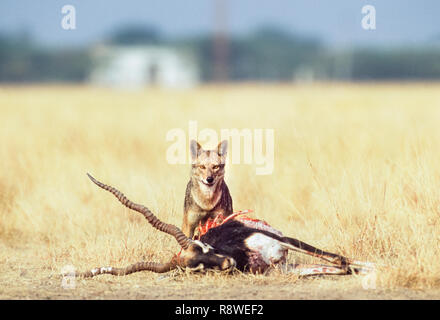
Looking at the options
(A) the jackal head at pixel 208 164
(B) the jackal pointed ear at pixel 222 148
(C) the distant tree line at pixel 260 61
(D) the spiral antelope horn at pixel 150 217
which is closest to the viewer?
(D) the spiral antelope horn at pixel 150 217

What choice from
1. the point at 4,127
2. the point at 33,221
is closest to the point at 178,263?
the point at 33,221

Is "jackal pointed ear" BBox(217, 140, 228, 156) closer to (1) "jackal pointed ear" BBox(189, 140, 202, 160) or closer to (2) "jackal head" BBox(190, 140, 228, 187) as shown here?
(2) "jackal head" BBox(190, 140, 228, 187)

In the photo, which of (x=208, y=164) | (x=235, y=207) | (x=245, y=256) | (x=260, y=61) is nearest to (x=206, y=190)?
(x=208, y=164)

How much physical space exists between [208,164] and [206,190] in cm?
21

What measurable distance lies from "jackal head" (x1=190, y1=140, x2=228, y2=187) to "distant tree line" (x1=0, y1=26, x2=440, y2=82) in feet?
176

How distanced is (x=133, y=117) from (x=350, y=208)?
1054 cm

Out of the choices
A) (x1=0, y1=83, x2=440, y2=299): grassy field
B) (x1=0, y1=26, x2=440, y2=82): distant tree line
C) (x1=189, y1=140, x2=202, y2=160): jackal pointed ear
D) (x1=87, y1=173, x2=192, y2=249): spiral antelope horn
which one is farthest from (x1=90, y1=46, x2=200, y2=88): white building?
(x1=87, y1=173, x2=192, y2=249): spiral antelope horn

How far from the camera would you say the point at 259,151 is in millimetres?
10805

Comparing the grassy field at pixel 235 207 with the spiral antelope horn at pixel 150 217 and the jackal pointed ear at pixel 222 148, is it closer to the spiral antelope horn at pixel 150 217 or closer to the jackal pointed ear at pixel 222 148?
the spiral antelope horn at pixel 150 217

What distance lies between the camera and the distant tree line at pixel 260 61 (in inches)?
2586

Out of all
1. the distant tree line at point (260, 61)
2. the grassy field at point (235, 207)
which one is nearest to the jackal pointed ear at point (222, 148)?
the grassy field at point (235, 207)

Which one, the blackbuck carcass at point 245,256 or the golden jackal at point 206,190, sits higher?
the golden jackal at point 206,190

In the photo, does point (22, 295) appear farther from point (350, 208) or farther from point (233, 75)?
point (233, 75)

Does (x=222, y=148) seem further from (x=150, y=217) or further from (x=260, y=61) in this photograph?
(x=260, y=61)
